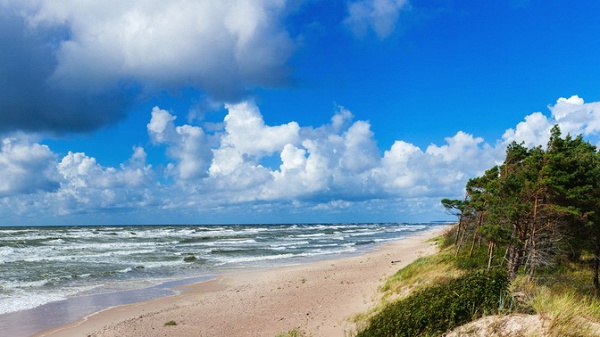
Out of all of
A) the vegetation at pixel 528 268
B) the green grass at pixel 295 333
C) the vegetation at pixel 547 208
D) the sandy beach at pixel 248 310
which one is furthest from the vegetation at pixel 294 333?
the vegetation at pixel 547 208

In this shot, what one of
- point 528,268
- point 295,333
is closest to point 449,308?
point 295,333

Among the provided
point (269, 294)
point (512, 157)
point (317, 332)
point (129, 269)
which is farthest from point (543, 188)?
point (129, 269)

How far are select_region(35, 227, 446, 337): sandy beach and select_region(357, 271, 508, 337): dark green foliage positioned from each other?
307cm

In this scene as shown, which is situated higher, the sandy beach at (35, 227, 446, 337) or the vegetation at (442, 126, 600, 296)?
the vegetation at (442, 126, 600, 296)

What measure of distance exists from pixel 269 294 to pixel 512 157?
13.9 meters

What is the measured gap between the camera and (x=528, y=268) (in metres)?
16.8

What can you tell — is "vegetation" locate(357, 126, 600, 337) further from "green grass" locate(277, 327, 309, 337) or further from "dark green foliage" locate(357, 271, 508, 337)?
"green grass" locate(277, 327, 309, 337)

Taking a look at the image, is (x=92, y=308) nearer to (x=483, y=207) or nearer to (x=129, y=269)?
(x=129, y=269)

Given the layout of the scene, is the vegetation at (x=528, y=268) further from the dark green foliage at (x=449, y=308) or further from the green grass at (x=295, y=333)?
the green grass at (x=295, y=333)

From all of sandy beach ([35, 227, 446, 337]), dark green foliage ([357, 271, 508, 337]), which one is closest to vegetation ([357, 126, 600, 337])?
dark green foliage ([357, 271, 508, 337])

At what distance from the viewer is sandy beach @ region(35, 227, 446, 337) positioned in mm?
14383

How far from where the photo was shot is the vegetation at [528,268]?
7.44m

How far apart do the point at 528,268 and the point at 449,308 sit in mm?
11264

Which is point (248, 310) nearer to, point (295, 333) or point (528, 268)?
point (295, 333)
